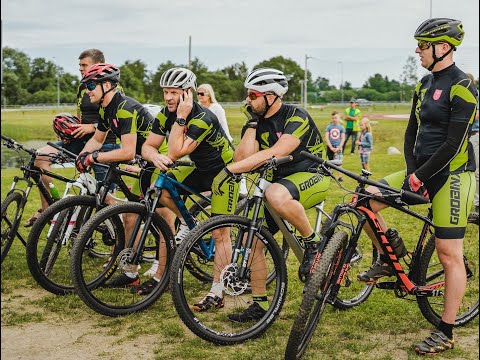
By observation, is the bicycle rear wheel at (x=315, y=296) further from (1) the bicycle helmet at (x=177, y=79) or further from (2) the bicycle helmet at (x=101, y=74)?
(2) the bicycle helmet at (x=101, y=74)

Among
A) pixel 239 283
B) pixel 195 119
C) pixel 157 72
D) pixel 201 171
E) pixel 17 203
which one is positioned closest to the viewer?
pixel 239 283

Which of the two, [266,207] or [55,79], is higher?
[55,79]

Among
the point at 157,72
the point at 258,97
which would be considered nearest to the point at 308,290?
the point at 258,97

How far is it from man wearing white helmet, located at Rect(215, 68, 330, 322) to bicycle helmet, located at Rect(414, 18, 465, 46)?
1.17 metres

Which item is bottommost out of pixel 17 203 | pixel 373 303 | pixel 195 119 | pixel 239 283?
pixel 373 303

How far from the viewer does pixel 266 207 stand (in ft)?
18.1

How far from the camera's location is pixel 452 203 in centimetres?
493

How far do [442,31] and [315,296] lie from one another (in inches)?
85.9

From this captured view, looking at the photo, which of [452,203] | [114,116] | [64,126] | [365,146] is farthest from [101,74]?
[365,146]

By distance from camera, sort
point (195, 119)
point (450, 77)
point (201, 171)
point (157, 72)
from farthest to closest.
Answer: point (157, 72), point (201, 171), point (195, 119), point (450, 77)

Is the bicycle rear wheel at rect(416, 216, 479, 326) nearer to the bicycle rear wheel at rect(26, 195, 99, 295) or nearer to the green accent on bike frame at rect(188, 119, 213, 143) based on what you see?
the green accent on bike frame at rect(188, 119, 213, 143)

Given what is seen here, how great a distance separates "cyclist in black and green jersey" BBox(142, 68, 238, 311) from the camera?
18.8ft

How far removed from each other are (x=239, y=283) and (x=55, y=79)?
2473 inches

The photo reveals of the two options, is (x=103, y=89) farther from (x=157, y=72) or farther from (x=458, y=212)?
(x=157, y=72)
